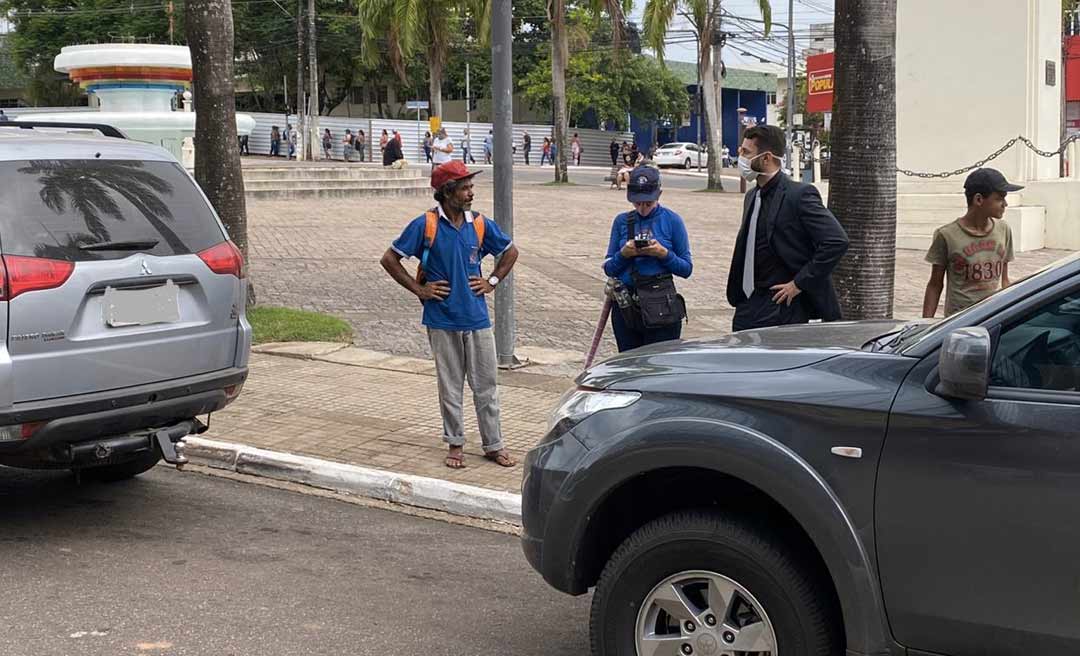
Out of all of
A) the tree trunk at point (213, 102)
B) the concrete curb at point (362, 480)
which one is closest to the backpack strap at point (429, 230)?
the concrete curb at point (362, 480)

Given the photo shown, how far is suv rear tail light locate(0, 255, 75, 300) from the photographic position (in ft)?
16.8

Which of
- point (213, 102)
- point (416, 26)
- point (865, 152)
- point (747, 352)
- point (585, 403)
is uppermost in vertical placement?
point (416, 26)

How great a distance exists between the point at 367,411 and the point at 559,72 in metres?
28.1

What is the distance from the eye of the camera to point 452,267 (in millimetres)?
6621

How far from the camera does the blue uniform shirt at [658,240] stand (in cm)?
667

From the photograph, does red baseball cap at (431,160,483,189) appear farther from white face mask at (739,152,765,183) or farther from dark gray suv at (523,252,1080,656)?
dark gray suv at (523,252,1080,656)

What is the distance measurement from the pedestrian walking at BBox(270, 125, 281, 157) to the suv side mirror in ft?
169

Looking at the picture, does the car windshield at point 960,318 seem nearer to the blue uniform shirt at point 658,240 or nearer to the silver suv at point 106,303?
the blue uniform shirt at point 658,240

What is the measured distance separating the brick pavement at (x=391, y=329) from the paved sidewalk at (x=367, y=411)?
13 millimetres

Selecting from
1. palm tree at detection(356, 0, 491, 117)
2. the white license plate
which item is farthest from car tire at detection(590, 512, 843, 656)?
palm tree at detection(356, 0, 491, 117)

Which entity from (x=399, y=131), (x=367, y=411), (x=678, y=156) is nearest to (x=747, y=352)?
(x=367, y=411)

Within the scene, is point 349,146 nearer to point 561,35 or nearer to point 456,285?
point 561,35

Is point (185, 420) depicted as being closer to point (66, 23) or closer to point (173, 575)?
point (173, 575)

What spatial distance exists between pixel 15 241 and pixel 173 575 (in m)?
1.58
